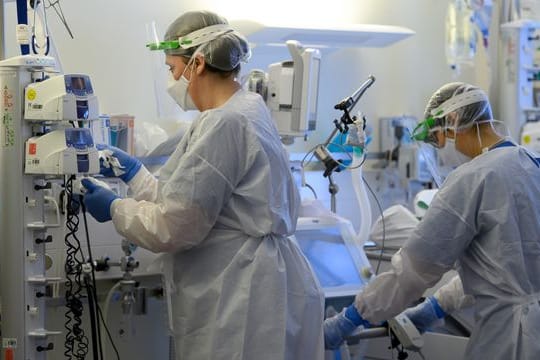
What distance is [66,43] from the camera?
358 cm

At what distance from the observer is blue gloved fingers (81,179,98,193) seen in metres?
2.43

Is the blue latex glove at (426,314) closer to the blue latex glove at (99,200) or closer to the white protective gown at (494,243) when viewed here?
the white protective gown at (494,243)

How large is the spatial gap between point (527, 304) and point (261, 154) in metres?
0.91

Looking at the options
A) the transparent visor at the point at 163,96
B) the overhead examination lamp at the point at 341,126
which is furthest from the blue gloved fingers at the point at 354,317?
the transparent visor at the point at 163,96

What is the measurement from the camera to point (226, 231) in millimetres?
2275

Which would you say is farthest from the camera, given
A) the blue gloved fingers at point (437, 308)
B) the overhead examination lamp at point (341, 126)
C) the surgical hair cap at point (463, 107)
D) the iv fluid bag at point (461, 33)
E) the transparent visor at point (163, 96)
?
the iv fluid bag at point (461, 33)

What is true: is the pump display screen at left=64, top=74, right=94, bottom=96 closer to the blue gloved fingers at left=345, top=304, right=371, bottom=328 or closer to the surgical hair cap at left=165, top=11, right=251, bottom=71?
the surgical hair cap at left=165, top=11, right=251, bottom=71

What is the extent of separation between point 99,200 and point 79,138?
0.19 meters

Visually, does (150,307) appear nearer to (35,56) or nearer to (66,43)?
(66,43)

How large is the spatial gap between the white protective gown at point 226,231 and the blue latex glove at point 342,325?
0.41m

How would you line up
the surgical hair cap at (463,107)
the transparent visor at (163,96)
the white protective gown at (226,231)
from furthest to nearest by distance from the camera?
the transparent visor at (163,96), the surgical hair cap at (463,107), the white protective gown at (226,231)

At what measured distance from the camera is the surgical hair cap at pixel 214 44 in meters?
2.32

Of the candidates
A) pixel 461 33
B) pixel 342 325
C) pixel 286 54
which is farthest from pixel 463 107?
pixel 461 33

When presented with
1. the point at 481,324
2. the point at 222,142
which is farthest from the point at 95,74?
the point at 481,324
